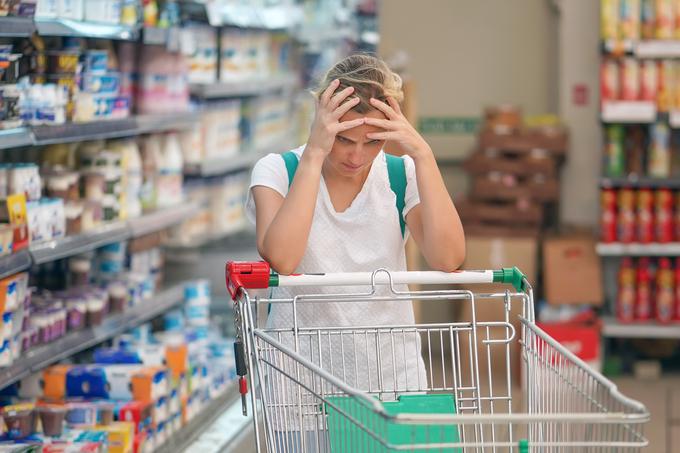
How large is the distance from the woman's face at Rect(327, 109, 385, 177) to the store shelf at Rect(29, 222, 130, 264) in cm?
158

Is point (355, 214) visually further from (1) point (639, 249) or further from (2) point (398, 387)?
(1) point (639, 249)

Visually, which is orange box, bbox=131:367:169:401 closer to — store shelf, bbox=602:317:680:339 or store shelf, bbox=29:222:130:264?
store shelf, bbox=29:222:130:264

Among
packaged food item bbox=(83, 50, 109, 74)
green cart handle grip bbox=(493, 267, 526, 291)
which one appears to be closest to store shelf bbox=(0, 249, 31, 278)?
packaged food item bbox=(83, 50, 109, 74)

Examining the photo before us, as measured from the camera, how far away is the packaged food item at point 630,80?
6.61 metres

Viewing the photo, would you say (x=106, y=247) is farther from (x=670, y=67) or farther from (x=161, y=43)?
(x=670, y=67)

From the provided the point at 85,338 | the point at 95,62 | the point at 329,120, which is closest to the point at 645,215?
the point at 95,62

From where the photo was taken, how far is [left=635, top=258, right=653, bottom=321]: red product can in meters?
6.74

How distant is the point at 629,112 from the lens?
259 inches

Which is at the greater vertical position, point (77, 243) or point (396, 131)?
point (396, 131)

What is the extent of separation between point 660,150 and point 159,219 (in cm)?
287

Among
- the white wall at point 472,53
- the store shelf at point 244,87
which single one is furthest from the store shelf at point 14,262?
the white wall at point 472,53

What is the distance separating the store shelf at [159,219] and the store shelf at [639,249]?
2241 mm

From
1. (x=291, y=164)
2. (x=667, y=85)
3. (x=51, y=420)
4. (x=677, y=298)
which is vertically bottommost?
(x=677, y=298)

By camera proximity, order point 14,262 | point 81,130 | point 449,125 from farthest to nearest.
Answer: point 449,125 → point 81,130 → point 14,262
